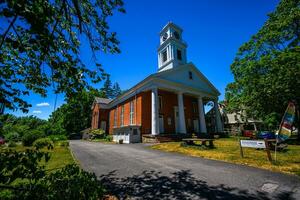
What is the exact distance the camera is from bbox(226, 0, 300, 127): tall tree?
15.1 meters

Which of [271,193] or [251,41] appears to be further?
[251,41]

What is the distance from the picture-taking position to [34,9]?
2.48 metres

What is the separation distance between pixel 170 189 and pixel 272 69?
16.8 m

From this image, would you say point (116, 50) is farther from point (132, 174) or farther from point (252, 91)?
point (252, 91)

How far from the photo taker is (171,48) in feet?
86.2

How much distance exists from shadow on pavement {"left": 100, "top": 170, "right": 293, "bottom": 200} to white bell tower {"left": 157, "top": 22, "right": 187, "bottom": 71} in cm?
2144

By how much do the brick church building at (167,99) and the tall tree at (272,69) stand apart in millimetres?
6279

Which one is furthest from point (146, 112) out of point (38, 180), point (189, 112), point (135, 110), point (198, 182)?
point (38, 180)

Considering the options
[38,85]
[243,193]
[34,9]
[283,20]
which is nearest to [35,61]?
[38,85]

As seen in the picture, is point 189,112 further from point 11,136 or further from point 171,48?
point 11,136

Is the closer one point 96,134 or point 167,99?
point 167,99

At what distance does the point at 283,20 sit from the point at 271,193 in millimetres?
19920

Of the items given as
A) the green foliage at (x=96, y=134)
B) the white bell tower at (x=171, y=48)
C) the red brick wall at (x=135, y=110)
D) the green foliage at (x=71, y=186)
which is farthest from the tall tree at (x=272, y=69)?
the green foliage at (x=96, y=134)

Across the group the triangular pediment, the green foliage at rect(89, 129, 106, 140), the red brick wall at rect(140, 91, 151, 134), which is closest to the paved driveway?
the red brick wall at rect(140, 91, 151, 134)
